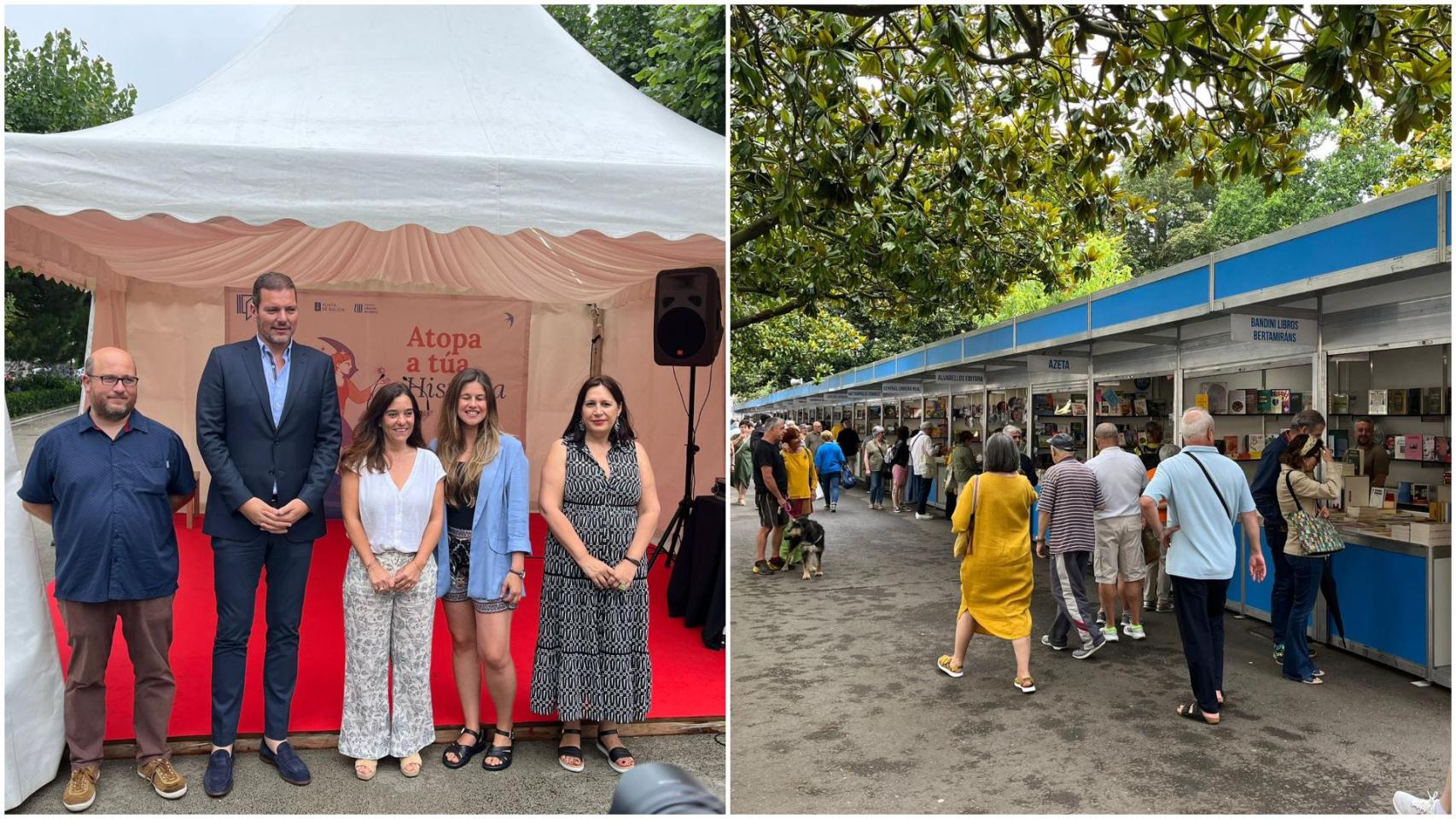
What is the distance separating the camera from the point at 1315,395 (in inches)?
261

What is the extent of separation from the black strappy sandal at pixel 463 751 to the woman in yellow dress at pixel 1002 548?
2810mm

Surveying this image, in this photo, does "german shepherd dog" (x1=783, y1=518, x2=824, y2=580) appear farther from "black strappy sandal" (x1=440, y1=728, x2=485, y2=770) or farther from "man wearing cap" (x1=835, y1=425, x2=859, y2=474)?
"man wearing cap" (x1=835, y1=425, x2=859, y2=474)

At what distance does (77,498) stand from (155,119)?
171cm

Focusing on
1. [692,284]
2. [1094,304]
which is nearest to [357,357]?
[692,284]

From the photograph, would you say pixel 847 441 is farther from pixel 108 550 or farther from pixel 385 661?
pixel 108 550

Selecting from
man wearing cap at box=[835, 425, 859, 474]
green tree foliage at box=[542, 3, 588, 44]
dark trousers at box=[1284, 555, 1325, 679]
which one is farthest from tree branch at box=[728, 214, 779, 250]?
man wearing cap at box=[835, 425, 859, 474]

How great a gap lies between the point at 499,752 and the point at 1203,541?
141 inches

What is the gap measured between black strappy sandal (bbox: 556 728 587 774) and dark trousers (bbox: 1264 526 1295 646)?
428 cm

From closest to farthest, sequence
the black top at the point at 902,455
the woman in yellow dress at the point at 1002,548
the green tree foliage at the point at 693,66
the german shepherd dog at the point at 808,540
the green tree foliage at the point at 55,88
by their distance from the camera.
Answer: the woman in yellow dress at the point at 1002,548 < the green tree foliage at the point at 693,66 < the german shepherd dog at the point at 808,540 < the black top at the point at 902,455 < the green tree foliage at the point at 55,88

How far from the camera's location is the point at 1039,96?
Answer: 6.12 meters

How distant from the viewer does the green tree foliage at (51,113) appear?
23.5 m

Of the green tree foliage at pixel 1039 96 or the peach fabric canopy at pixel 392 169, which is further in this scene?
the green tree foliage at pixel 1039 96

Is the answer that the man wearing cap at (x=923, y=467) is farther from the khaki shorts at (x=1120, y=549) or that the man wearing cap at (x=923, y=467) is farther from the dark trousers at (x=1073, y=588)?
the dark trousers at (x=1073, y=588)

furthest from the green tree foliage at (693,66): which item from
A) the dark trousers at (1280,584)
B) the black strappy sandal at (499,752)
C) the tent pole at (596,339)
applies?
the black strappy sandal at (499,752)
